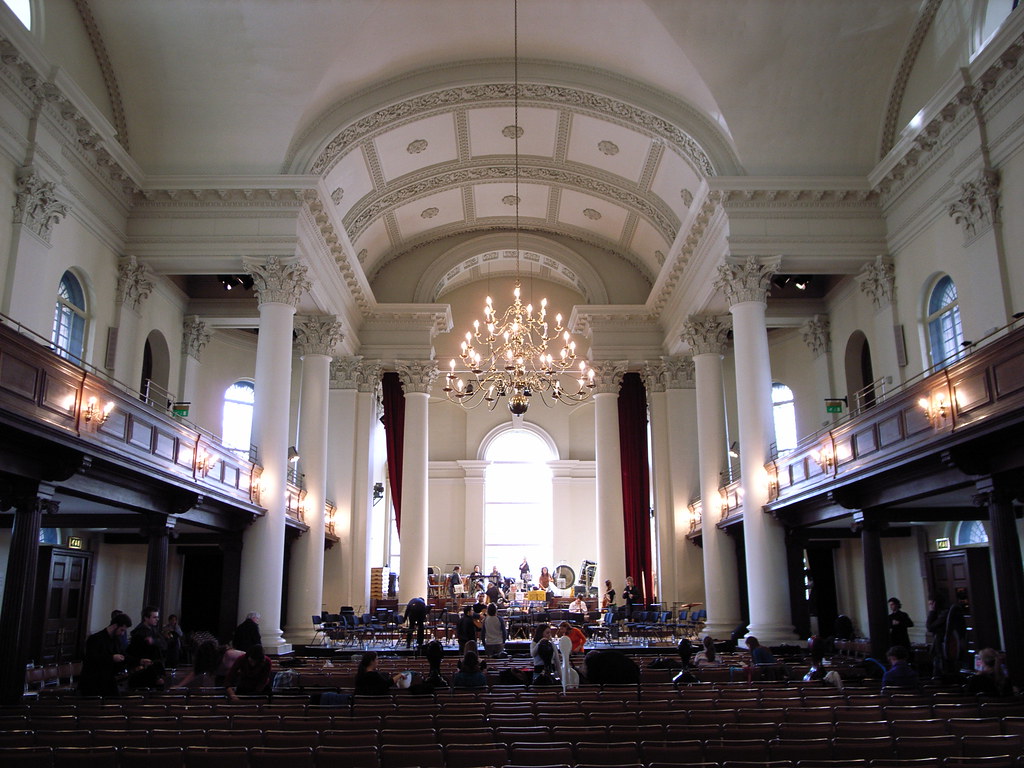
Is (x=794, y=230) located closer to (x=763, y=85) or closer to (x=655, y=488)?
(x=763, y=85)

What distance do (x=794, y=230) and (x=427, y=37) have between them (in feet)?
27.8

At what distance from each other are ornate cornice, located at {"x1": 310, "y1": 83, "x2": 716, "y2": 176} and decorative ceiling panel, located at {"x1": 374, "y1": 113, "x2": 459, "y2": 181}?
72 centimetres

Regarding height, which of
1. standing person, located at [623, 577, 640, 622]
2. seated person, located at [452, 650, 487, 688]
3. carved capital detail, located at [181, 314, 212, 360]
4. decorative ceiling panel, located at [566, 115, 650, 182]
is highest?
decorative ceiling panel, located at [566, 115, 650, 182]

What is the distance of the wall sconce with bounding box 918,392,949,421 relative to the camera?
1112 centimetres

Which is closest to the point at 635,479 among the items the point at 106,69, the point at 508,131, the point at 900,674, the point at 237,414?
the point at 508,131

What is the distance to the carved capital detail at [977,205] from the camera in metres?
13.8

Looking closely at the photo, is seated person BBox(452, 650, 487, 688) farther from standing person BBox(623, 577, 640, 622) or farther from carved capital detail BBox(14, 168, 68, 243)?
standing person BBox(623, 577, 640, 622)

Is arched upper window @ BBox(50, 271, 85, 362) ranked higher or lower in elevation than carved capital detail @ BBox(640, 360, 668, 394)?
lower

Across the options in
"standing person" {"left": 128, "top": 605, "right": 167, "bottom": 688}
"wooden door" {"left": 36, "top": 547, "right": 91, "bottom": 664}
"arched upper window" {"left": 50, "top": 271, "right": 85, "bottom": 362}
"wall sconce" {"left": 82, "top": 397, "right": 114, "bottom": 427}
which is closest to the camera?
"standing person" {"left": 128, "top": 605, "right": 167, "bottom": 688}

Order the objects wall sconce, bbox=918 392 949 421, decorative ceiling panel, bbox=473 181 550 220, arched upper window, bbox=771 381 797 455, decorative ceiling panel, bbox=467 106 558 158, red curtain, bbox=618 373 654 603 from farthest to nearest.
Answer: decorative ceiling panel, bbox=473 181 550 220, red curtain, bbox=618 373 654 603, arched upper window, bbox=771 381 797 455, decorative ceiling panel, bbox=467 106 558 158, wall sconce, bbox=918 392 949 421

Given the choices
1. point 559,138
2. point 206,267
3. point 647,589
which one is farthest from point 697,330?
point 206,267

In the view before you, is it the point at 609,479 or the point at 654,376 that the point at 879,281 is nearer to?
the point at 654,376

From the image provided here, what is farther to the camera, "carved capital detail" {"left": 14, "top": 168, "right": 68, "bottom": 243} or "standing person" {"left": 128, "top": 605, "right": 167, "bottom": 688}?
"carved capital detail" {"left": 14, "top": 168, "right": 68, "bottom": 243}

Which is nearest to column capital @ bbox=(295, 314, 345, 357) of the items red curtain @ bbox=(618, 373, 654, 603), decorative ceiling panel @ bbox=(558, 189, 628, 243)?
decorative ceiling panel @ bbox=(558, 189, 628, 243)
